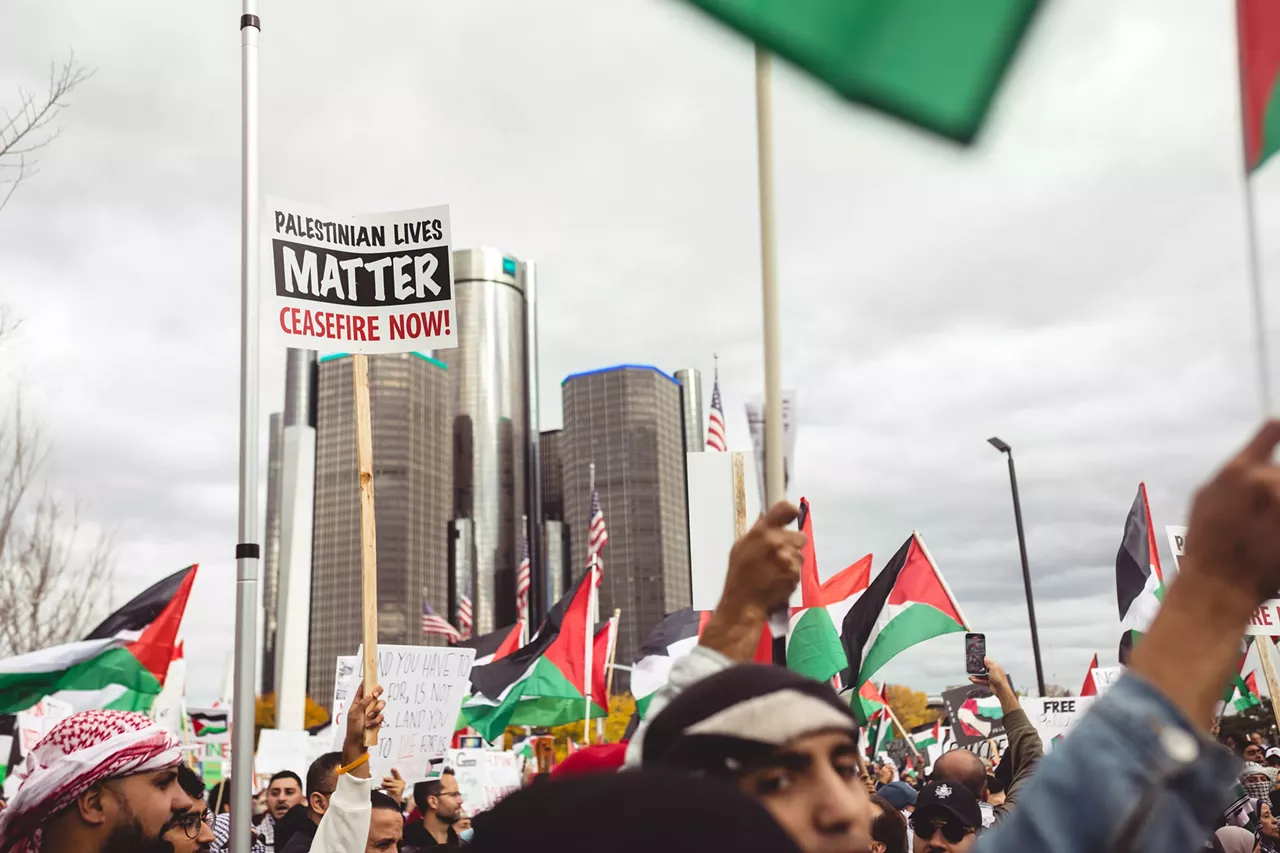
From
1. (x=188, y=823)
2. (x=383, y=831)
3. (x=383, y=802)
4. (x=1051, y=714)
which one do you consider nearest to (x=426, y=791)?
(x=383, y=802)

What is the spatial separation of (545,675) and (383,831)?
10.0 meters

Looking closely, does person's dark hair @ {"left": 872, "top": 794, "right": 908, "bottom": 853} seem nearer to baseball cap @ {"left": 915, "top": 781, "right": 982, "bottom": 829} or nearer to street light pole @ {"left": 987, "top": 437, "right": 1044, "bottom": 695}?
baseball cap @ {"left": 915, "top": 781, "right": 982, "bottom": 829}

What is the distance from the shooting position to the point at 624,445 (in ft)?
463

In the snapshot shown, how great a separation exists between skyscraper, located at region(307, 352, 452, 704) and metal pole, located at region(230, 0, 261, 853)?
131527 mm

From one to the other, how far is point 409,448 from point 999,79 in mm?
144616

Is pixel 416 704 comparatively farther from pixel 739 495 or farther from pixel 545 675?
pixel 545 675

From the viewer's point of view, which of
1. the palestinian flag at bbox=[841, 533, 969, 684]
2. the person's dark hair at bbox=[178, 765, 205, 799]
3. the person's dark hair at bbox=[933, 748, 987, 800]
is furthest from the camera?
the palestinian flag at bbox=[841, 533, 969, 684]

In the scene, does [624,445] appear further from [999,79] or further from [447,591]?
[999,79]

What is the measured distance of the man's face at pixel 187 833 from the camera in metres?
3.52

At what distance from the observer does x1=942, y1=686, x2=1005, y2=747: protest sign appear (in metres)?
17.8

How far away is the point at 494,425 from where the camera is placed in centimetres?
15788

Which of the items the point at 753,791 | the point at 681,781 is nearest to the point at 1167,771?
the point at 681,781

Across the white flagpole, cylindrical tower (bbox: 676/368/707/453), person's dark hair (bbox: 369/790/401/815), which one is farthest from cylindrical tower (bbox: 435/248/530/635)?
the white flagpole

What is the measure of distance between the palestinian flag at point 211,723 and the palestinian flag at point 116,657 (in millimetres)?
12095
